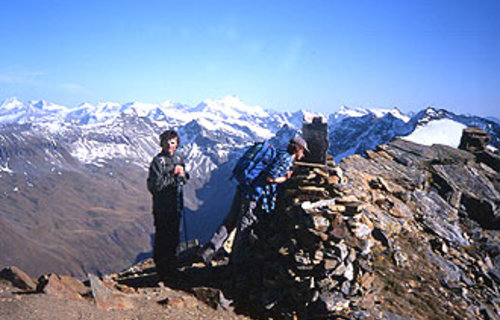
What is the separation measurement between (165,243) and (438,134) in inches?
868

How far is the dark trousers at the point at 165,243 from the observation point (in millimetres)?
9750

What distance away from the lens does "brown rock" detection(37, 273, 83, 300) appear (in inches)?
266

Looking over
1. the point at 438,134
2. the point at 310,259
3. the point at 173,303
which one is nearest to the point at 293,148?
the point at 310,259

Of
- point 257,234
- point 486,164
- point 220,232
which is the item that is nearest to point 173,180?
point 220,232

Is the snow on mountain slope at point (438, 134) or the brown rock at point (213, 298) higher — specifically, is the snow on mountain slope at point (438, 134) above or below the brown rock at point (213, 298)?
above

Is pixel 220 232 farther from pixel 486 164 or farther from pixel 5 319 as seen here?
pixel 486 164

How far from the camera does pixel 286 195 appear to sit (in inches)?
426

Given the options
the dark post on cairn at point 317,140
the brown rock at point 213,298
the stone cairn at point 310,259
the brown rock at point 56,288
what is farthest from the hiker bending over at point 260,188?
the brown rock at point 56,288

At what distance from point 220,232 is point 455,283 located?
7.24 metres

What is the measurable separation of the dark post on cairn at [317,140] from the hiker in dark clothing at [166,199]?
5.28m

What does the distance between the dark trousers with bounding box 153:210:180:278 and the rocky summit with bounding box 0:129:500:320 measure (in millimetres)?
486

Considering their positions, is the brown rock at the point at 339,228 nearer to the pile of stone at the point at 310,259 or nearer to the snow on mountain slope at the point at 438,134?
the pile of stone at the point at 310,259

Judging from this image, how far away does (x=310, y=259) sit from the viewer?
832 cm

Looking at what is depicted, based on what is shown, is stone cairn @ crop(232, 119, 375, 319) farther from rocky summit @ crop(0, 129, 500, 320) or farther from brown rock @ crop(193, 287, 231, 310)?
brown rock @ crop(193, 287, 231, 310)
